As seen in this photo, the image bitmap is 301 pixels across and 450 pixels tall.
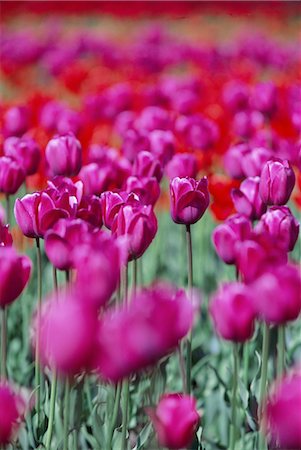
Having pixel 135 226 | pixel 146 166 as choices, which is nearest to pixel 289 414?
pixel 135 226

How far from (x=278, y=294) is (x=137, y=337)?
20 centimetres

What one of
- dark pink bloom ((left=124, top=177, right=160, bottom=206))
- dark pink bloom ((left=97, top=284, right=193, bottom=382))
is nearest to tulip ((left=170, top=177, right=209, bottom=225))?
dark pink bloom ((left=124, top=177, right=160, bottom=206))

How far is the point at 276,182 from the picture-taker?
145 centimetres

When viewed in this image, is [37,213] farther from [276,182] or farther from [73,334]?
[73,334]

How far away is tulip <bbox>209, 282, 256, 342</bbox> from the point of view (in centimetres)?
93

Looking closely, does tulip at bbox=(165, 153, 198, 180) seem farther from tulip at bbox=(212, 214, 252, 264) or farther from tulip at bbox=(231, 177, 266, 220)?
tulip at bbox=(212, 214, 252, 264)

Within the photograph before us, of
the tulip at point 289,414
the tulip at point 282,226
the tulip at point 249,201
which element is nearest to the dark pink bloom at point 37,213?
the tulip at point 282,226

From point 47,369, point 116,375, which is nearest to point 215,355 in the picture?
point 47,369

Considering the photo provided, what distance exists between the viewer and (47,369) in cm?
159

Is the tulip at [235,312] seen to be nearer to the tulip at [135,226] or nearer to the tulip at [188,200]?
the tulip at [135,226]

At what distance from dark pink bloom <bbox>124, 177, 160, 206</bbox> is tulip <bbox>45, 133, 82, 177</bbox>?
0.24 metres

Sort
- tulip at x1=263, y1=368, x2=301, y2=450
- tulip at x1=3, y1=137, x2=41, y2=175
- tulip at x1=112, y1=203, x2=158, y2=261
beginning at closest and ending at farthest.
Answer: tulip at x1=263, y1=368, x2=301, y2=450 → tulip at x1=112, y1=203, x2=158, y2=261 → tulip at x1=3, y1=137, x2=41, y2=175

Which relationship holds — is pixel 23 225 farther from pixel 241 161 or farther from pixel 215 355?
pixel 215 355

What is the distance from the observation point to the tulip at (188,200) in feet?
4.42
